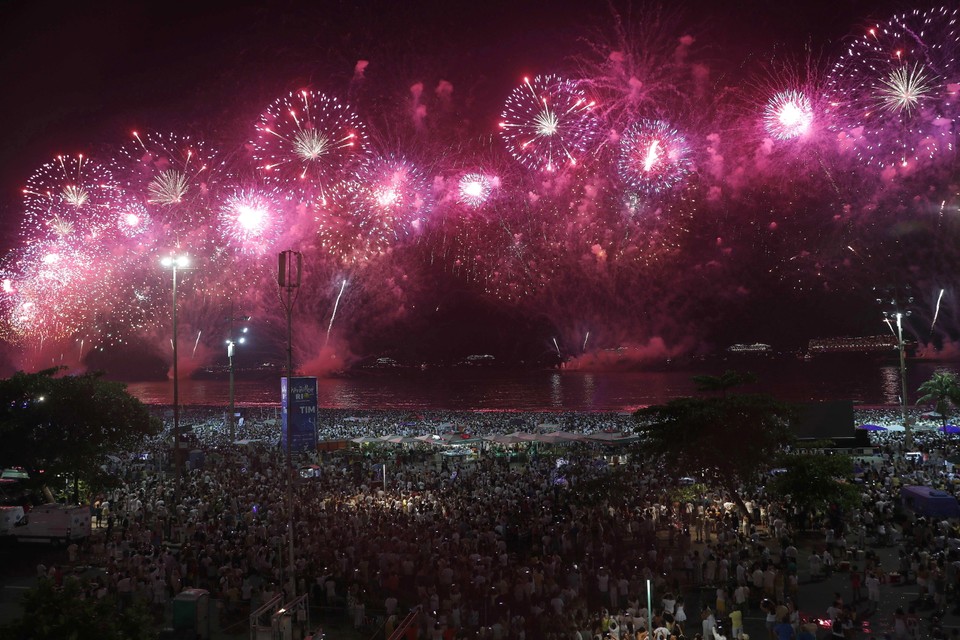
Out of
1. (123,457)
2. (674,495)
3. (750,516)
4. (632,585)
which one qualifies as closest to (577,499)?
(674,495)

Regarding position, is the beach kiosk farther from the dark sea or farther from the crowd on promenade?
the dark sea

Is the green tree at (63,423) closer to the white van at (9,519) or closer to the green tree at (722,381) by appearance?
the white van at (9,519)

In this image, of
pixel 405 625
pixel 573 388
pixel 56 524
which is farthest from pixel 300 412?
pixel 573 388

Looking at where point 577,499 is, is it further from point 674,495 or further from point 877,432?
point 877,432

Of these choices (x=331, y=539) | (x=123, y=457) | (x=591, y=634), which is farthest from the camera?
(x=123, y=457)

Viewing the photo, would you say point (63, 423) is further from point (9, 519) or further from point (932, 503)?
point (932, 503)

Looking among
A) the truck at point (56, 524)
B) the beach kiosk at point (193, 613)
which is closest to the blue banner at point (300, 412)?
the beach kiosk at point (193, 613)
